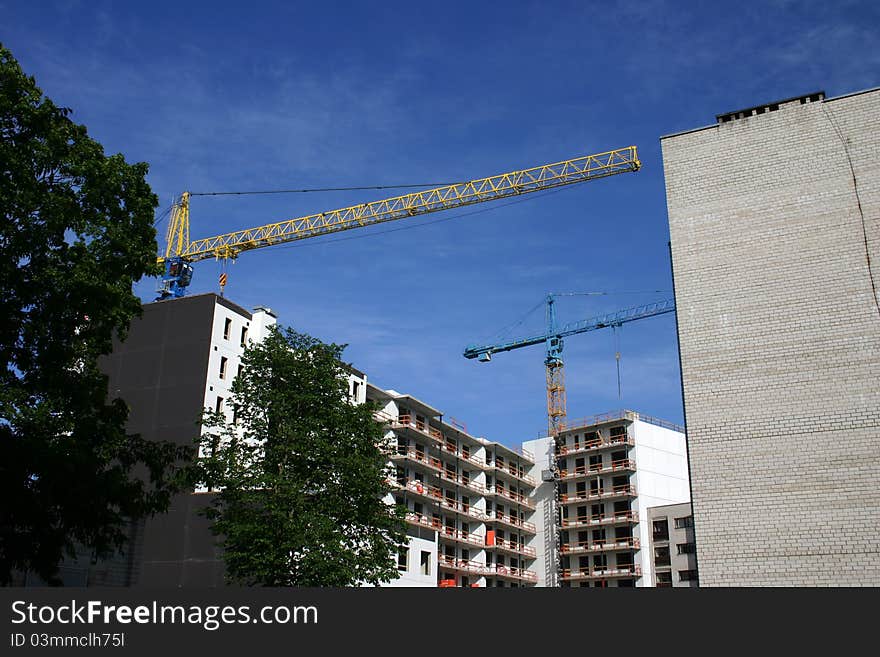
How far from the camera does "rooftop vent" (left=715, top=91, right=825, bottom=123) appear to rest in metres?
25.6

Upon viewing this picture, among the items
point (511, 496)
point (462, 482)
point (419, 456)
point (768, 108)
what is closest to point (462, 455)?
point (462, 482)

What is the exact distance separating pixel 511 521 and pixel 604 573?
429 inches

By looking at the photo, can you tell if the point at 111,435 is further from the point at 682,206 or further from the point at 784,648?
the point at 682,206

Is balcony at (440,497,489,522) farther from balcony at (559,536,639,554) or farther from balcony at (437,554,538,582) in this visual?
balcony at (559,536,639,554)

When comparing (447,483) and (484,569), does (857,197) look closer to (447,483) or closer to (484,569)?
(447,483)

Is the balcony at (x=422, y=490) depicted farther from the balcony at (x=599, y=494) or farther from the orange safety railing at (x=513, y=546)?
the balcony at (x=599, y=494)

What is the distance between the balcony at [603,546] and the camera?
80688mm

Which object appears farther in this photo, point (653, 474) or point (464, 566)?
point (653, 474)

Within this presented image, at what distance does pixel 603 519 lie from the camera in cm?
8419

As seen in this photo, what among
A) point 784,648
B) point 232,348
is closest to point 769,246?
point 784,648

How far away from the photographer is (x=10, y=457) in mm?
19234

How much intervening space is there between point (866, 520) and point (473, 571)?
59101 millimetres

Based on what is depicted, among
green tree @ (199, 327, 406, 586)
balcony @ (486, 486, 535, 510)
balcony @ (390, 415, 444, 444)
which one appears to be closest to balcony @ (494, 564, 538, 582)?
balcony @ (486, 486, 535, 510)

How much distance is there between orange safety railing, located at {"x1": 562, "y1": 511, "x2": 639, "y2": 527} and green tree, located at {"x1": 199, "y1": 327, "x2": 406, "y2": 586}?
51.5 meters
